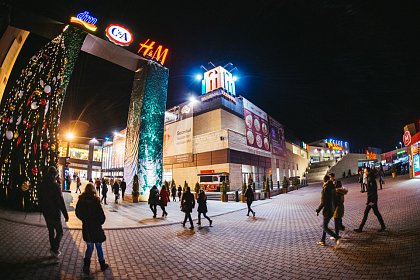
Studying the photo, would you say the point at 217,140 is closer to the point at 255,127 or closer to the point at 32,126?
the point at 255,127

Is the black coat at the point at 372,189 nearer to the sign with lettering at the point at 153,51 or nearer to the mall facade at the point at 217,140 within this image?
the sign with lettering at the point at 153,51

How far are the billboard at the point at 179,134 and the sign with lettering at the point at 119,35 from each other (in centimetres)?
1437

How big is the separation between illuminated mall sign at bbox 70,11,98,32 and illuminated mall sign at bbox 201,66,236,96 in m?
16.9

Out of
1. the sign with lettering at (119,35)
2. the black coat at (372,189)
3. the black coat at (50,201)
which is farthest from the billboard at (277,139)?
the black coat at (50,201)

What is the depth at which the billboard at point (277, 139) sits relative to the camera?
37.9 meters

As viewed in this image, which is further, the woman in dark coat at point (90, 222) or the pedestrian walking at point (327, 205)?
the pedestrian walking at point (327, 205)

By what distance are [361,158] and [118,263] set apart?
65106 millimetres

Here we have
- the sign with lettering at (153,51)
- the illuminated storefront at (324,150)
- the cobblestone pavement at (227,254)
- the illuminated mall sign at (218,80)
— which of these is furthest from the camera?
the illuminated storefront at (324,150)

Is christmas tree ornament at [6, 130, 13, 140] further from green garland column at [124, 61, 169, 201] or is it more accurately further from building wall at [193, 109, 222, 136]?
building wall at [193, 109, 222, 136]

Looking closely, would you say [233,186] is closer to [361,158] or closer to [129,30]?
[129,30]

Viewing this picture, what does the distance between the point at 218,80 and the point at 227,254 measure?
86.0 feet

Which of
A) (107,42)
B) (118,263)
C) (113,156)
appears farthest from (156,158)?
(113,156)

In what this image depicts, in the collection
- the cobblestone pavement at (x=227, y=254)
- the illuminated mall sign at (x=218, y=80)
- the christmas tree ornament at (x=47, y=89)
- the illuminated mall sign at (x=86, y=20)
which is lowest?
the cobblestone pavement at (x=227, y=254)

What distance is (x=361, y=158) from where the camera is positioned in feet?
180
